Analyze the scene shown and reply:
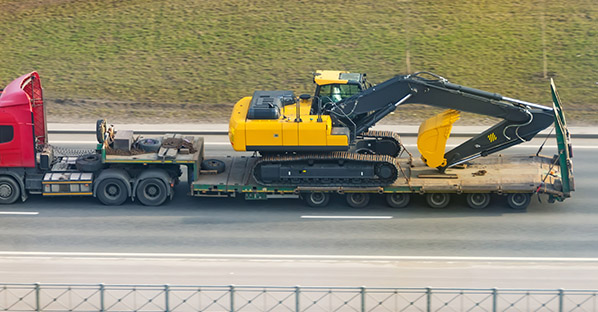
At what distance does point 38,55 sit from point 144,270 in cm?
2285

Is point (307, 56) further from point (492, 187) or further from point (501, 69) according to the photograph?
point (492, 187)

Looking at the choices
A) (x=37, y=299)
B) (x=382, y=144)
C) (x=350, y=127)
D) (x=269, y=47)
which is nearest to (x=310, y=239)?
(x=350, y=127)

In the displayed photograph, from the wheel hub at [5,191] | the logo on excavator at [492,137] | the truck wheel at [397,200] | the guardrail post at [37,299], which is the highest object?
the logo on excavator at [492,137]

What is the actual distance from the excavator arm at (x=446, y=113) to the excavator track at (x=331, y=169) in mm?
1203

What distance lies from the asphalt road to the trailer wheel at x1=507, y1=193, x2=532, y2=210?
0.20 metres

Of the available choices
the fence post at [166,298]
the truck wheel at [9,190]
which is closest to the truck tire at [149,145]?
the truck wheel at [9,190]

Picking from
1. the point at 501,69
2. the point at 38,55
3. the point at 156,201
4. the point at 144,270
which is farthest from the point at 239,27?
the point at 144,270

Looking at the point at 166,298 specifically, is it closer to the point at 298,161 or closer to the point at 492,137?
the point at 298,161

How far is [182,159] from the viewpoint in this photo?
2506 centimetres

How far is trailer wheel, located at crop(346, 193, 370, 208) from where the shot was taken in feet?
82.9

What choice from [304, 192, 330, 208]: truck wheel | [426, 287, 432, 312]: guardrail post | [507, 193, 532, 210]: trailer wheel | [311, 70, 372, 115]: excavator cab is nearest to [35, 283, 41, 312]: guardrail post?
[426, 287, 432, 312]: guardrail post

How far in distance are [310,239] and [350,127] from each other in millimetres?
4011

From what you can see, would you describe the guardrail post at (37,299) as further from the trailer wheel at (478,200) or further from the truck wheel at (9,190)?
the trailer wheel at (478,200)

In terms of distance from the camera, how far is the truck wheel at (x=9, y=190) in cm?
2566
